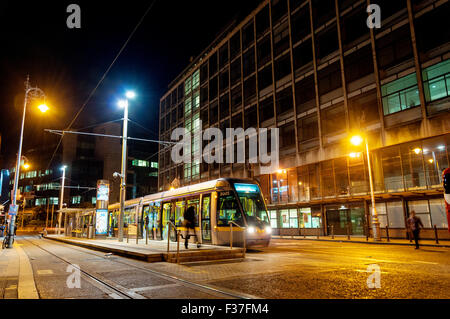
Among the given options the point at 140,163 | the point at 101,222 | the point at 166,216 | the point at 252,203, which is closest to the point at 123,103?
the point at 166,216

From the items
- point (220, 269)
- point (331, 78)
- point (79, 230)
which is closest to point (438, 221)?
point (331, 78)

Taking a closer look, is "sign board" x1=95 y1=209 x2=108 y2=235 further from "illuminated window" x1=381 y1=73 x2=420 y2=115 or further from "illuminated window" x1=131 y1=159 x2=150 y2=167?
"illuminated window" x1=131 y1=159 x2=150 y2=167

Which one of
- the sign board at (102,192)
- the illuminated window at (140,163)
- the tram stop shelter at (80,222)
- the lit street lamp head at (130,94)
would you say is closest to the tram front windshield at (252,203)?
the lit street lamp head at (130,94)

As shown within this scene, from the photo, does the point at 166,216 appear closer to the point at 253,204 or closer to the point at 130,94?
the point at 253,204

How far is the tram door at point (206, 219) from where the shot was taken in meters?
14.4

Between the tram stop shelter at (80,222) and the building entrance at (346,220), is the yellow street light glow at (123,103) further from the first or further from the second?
the building entrance at (346,220)

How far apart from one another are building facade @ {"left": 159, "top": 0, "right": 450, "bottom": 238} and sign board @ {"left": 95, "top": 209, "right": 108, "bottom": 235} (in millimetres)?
16742

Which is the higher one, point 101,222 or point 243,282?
point 101,222

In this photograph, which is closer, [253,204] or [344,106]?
[253,204]

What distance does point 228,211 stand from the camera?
1372 centimetres

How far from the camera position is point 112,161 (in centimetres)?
8756

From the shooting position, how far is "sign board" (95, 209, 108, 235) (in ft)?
76.5

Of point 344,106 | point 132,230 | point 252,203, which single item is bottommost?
point 132,230

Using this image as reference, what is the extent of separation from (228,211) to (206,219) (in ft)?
4.56
